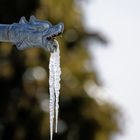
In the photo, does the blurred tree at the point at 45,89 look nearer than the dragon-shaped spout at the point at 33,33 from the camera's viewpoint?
No

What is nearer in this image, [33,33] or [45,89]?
[33,33]

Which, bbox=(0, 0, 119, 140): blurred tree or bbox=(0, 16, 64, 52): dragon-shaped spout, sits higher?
bbox=(0, 0, 119, 140): blurred tree

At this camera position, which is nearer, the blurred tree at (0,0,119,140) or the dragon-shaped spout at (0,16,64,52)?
the dragon-shaped spout at (0,16,64,52)

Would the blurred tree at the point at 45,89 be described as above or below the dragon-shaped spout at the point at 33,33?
above

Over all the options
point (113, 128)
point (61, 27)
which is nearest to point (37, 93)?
point (113, 128)

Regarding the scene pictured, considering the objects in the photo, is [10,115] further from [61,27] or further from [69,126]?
[61,27]
